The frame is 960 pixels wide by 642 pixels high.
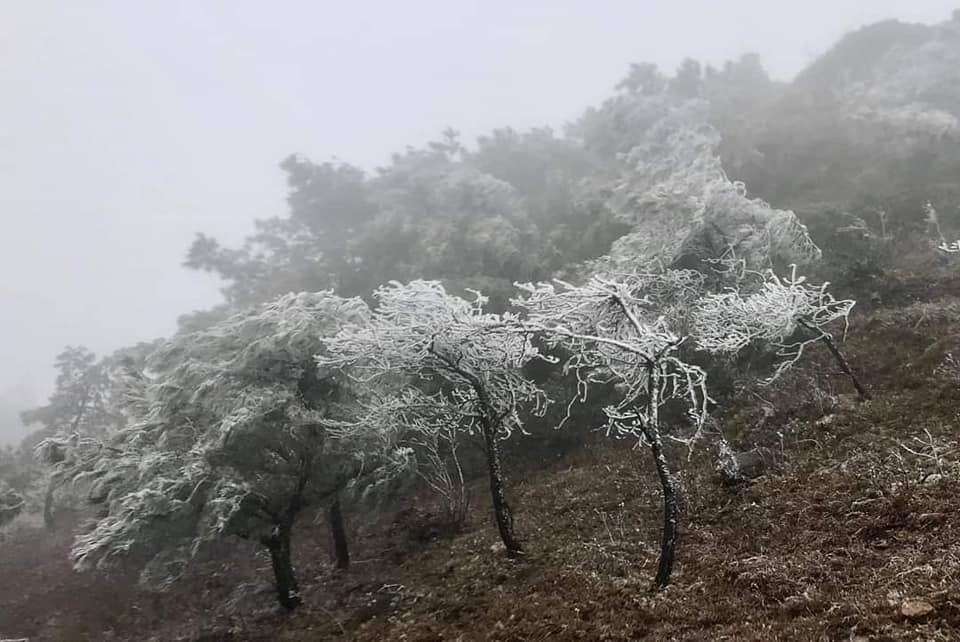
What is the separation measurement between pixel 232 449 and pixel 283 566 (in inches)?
129

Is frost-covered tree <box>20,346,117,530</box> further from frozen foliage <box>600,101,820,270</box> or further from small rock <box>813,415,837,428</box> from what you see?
small rock <box>813,415,837,428</box>

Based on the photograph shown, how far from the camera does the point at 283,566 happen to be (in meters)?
14.1

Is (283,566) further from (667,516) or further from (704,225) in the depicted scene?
(704,225)

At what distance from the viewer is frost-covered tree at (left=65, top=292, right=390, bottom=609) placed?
12594 mm

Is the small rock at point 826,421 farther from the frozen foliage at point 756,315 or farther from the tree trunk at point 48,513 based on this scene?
the tree trunk at point 48,513

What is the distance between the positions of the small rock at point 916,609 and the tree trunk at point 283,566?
12385mm

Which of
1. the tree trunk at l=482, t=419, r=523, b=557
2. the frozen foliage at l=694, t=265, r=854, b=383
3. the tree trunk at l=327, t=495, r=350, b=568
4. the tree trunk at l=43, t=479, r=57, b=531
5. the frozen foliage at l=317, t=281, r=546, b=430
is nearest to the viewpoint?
the frozen foliage at l=317, t=281, r=546, b=430

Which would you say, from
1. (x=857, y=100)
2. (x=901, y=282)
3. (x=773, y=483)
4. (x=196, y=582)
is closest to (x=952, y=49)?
(x=857, y=100)

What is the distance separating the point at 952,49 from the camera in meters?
40.9

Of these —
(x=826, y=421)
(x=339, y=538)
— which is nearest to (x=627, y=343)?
(x=826, y=421)

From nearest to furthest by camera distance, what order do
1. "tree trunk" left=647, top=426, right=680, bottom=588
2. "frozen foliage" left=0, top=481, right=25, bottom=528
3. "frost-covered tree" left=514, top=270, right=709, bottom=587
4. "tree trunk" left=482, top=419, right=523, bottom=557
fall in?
"tree trunk" left=647, top=426, right=680, bottom=588 → "frost-covered tree" left=514, top=270, right=709, bottom=587 → "tree trunk" left=482, top=419, right=523, bottom=557 → "frozen foliage" left=0, top=481, right=25, bottom=528

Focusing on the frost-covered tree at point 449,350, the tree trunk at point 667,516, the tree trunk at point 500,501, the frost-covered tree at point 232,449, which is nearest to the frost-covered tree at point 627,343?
the tree trunk at point 667,516

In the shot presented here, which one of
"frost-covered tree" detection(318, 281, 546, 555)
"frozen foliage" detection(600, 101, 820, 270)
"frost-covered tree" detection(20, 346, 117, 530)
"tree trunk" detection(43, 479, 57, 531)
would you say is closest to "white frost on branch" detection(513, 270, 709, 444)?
"frost-covered tree" detection(318, 281, 546, 555)

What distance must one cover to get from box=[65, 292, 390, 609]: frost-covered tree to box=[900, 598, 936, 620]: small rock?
11.3 metres
